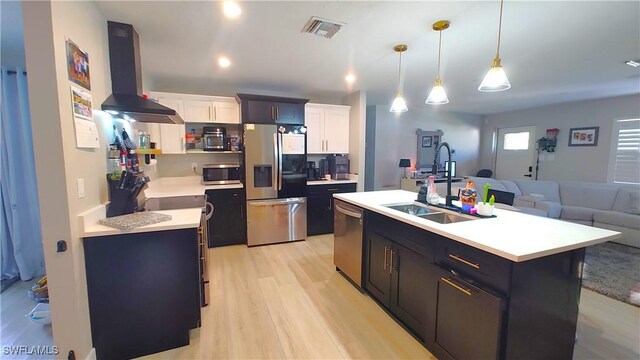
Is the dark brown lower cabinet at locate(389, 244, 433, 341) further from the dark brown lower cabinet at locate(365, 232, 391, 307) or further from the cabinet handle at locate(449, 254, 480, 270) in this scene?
the cabinet handle at locate(449, 254, 480, 270)

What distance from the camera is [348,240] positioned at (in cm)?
272

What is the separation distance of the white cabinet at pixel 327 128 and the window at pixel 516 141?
4719mm

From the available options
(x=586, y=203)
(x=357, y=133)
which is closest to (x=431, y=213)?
(x=357, y=133)

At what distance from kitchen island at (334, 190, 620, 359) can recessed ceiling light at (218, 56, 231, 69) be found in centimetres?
252

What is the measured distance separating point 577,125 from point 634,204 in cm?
197

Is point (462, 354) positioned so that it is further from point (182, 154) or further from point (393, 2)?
point (182, 154)

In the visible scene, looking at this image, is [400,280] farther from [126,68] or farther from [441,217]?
[126,68]

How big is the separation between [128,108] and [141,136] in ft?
3.53

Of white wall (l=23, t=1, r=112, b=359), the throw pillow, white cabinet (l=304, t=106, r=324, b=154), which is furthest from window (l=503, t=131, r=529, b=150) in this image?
white wall (l=23, t=1, r=112, b=359)

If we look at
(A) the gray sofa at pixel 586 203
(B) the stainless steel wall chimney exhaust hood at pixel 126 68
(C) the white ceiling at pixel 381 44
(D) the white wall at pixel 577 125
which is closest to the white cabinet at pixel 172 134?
(C) the white ceiling at pixel 381 44

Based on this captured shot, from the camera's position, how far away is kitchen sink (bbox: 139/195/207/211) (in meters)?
2.43

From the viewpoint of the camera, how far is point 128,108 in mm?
1931

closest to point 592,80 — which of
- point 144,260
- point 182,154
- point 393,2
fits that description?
point 393,2

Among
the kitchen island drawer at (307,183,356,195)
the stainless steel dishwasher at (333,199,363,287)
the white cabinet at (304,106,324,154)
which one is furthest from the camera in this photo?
the white cabinet at (304,106,324,154)
